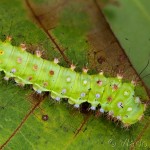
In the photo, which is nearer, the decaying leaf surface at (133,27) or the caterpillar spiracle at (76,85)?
the caterpillar spiracle at (76,85)

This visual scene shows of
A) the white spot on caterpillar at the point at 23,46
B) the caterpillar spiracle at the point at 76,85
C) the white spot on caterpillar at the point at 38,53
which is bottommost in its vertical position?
the caterpillar spiracle at the point at 76,85

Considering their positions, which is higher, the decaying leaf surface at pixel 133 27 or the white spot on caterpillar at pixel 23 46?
the white spot on caterpillar at pixel 23 46

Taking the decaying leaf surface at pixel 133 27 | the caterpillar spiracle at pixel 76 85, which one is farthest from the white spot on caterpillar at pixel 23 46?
the decaying leaf surface at pixel 133 27

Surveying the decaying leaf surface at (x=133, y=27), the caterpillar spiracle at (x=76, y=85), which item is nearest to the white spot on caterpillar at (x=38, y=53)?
the caterpillar spiracle at (x=76, y=85)

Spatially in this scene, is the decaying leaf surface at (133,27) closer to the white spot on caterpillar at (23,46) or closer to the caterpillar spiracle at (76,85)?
the caterpillar spiracle at (76,85)

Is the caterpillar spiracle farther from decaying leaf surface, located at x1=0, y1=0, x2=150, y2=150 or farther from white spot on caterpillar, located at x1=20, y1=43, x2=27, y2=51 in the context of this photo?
decaying leaf surface, located at x1=0, y1=0, x2=150, y2=150

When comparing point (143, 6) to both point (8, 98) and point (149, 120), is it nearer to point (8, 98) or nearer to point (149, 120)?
point (149, 120)

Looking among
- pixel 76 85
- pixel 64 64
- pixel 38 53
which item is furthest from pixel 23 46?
pixel 76 85
